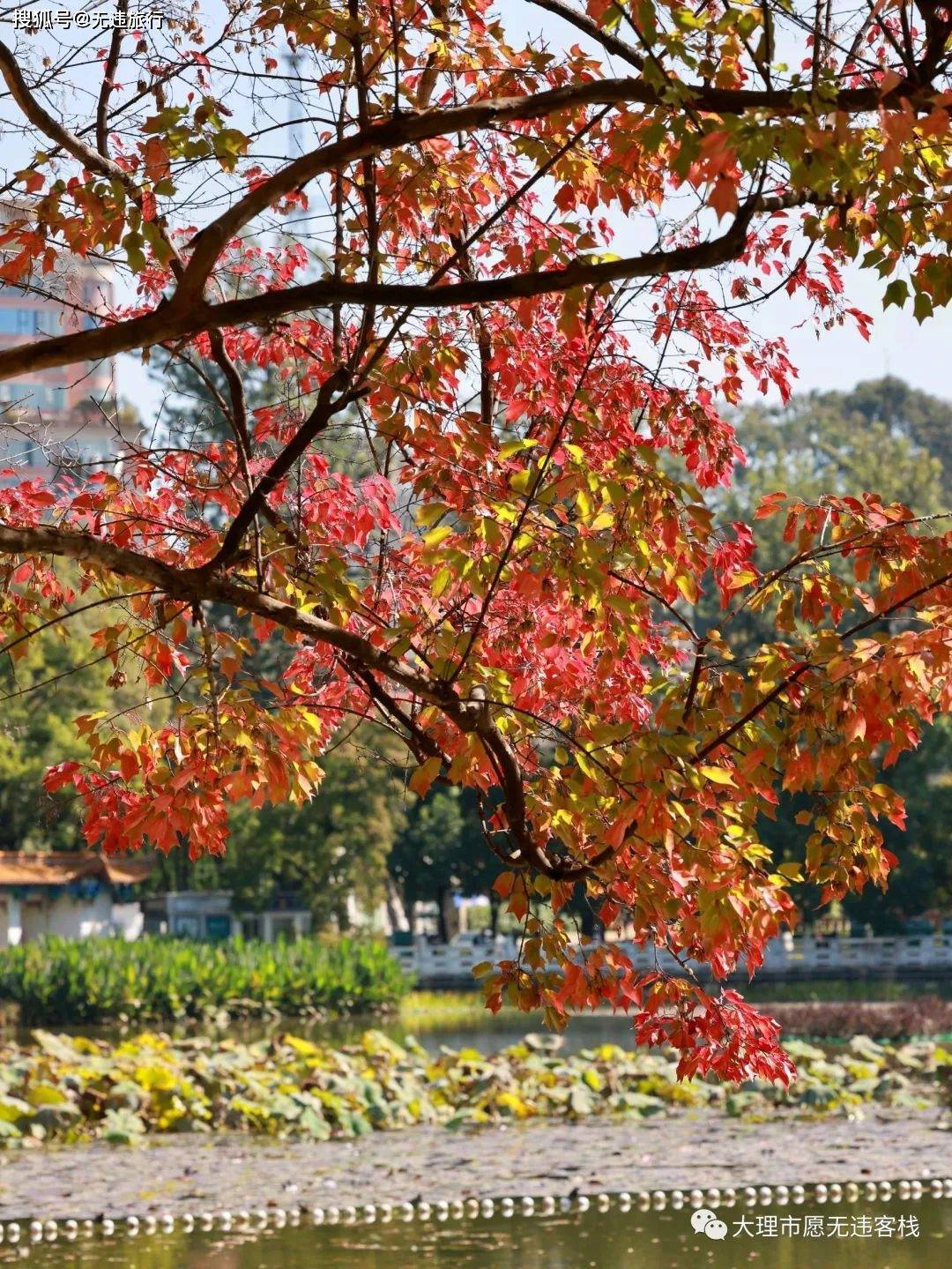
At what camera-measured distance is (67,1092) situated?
29.5ft

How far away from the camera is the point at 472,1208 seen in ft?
22.9

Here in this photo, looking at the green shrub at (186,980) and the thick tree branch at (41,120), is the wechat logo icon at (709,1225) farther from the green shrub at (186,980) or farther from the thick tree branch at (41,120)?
the green shrub at (186,980)

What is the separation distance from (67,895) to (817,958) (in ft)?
37.1

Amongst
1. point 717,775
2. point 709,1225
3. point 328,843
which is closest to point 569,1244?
point 709,1225

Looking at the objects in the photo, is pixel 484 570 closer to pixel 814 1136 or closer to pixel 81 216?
pixel 81 216

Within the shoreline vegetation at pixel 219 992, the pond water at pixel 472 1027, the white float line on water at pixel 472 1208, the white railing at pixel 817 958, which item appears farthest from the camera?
the white railing at pixel 817 958

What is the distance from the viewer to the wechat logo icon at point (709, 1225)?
649cm

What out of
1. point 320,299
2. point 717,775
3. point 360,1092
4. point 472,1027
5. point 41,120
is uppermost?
point 41,120

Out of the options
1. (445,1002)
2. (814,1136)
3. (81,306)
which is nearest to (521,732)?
(81,306)

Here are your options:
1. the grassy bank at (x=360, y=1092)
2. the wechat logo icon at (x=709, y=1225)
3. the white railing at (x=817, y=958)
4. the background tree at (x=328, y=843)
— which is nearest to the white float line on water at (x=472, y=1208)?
the wechat logo icon at (x=709, y=1225)

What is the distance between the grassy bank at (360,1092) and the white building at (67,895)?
13148 millimetres

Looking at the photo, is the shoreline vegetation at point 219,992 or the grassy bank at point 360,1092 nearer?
the grassy bank at point 360,1092

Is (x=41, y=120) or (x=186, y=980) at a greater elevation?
(x=41, y=120)

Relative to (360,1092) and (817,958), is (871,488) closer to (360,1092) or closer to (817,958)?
(817,958)
